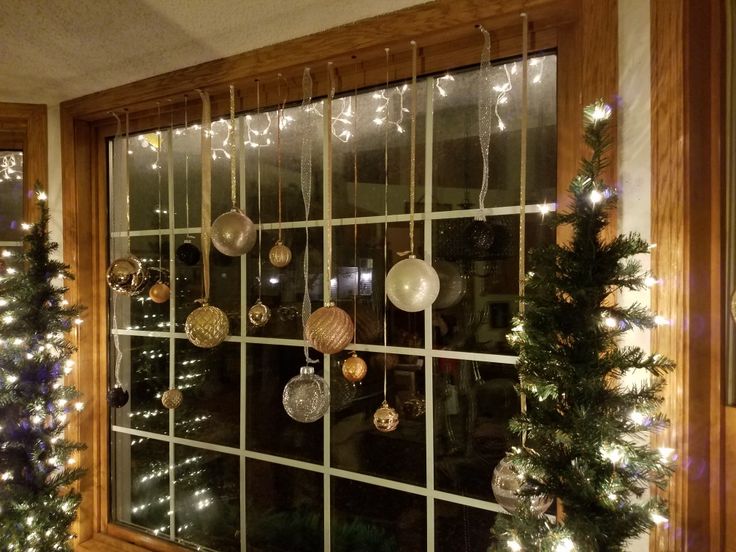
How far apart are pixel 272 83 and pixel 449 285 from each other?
985 mm

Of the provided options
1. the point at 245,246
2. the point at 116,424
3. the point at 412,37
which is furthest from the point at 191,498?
the point at 412,37

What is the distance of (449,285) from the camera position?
151 cm

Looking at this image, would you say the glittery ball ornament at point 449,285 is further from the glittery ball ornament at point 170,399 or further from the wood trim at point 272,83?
the glittery ball ornament at point 170,399

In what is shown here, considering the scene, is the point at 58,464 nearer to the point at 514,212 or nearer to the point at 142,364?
the point at 142,364

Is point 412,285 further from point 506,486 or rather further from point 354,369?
point 506,486

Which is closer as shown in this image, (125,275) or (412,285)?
(412,285)

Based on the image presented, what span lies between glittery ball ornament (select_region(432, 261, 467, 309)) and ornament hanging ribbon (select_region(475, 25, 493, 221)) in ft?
0.66

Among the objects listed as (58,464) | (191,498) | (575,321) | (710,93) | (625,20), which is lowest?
(191,498)

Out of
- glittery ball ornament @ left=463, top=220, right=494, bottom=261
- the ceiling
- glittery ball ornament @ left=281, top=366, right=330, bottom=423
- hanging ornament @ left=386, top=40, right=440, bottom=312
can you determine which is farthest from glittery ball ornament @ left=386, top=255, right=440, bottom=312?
the ceiling

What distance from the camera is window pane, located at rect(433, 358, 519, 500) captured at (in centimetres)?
145

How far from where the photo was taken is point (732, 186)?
107cm

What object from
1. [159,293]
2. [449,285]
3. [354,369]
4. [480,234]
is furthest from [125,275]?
[480,234]

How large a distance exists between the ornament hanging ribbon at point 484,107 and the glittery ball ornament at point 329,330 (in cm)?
50

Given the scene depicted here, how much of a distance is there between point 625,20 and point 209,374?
1.86 metres
